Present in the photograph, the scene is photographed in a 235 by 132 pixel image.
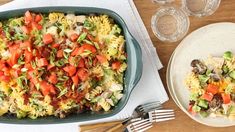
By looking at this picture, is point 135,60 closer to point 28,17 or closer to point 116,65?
point 116,65

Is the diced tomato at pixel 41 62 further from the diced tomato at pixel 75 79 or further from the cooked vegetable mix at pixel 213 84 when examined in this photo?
the cooked vegetable mix at pixel 213 84

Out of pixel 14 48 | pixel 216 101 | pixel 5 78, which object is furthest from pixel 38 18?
pixel 216 101

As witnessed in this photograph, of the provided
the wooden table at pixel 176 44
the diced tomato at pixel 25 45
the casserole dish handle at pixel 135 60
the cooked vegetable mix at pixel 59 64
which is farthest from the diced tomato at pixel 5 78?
the wooden table at pixel 176 44

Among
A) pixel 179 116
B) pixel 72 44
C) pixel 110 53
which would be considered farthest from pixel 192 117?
pixel 72 44

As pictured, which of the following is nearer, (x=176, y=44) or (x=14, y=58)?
(x=14, y=58)

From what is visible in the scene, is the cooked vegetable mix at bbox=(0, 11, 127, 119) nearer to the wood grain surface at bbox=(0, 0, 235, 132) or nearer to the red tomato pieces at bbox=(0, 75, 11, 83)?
the red tomato pieces at bbox=(0, 75, 11, 83)

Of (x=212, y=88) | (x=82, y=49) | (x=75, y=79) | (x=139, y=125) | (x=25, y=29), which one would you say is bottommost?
(x=139, y=125)

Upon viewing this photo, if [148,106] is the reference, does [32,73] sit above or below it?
above
